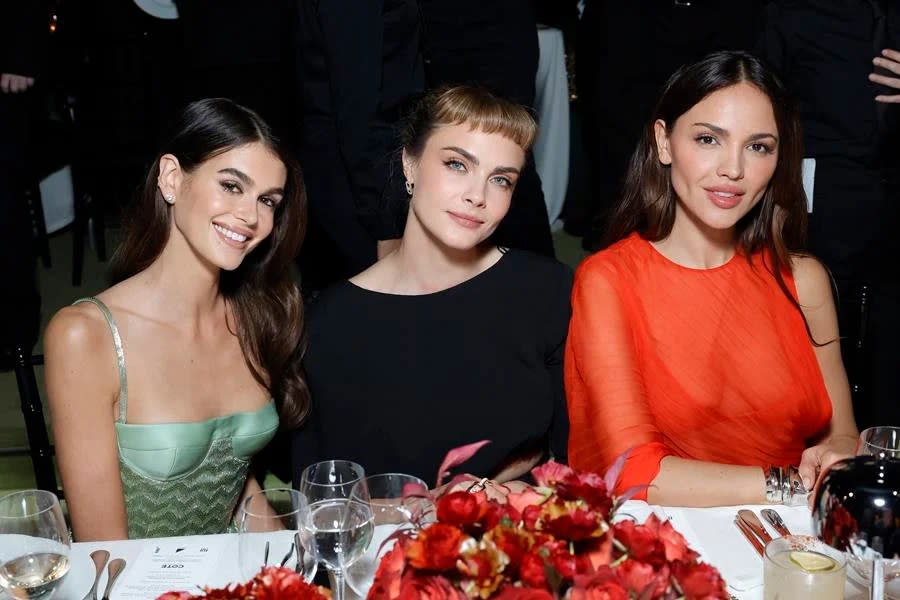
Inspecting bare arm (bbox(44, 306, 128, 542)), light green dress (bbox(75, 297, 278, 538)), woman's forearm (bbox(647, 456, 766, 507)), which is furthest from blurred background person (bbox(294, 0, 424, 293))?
woman's forearm (bbox(647, 456, 766, 507))

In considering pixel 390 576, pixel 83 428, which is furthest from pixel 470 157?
pixel 390 576

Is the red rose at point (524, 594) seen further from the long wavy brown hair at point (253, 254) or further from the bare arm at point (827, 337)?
the bare arm at point (827, 337)

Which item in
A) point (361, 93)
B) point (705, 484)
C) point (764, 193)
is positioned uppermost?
point (361, 93)

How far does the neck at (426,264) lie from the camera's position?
2.13 meters

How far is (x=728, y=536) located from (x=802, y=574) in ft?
0.93

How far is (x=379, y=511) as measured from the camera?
1.26 meters

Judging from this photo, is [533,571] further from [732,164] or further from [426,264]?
[732,164]

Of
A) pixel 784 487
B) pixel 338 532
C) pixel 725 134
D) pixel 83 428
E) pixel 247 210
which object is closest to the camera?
pixel 338 532

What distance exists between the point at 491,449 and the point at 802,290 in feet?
2.54

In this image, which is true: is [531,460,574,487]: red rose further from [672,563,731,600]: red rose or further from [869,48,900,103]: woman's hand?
[869,48,900,103]: woman's hand

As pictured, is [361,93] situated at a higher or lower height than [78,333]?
higher

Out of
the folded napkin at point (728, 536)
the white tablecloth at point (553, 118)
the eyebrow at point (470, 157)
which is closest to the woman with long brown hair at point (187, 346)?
the eyebrow at point (470, 157)

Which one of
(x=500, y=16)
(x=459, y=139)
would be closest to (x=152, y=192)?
(x=459, y=139)

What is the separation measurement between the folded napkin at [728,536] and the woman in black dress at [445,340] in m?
0.55
